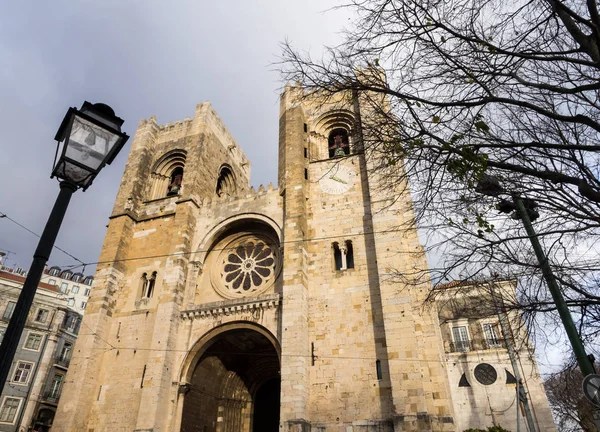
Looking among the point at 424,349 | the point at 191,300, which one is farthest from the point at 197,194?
the point at 424,349

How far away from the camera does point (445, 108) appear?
532 centimetres

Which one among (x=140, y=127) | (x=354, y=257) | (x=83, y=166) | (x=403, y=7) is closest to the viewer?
(x=83, y=166)

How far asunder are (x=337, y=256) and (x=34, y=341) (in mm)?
25698

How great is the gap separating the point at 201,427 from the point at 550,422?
46.4 feet

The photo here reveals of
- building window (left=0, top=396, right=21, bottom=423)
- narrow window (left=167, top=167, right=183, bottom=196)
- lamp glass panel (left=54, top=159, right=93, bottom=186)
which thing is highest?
narrow window (left=167, top=167, right=183, bottom=196)

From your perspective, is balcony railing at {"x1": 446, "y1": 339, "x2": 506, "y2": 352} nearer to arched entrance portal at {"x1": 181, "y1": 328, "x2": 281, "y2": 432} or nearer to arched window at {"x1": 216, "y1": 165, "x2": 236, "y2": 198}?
arched entrance portal at {"x1": 181, "y1": 328, "x2": 281, "y2": 432}

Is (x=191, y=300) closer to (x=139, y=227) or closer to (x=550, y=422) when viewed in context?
(x=139, y=227)

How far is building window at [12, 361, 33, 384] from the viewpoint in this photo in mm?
27359

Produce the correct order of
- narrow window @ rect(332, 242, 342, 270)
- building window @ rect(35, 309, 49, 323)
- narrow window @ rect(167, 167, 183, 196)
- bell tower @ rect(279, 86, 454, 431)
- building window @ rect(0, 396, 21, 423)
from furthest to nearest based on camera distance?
building window @ rect(35, 309, 49, 323)
building window @ rect(0, 396, 21, 423)
narrow window @ rect(167, 167, 183, 196)
narrow window @ rect(332, 242, 342, 270)
bell tower @ rect(279, 86, 454, 431)

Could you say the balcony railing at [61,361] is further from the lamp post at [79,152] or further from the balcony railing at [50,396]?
the lamp post at [79,152]

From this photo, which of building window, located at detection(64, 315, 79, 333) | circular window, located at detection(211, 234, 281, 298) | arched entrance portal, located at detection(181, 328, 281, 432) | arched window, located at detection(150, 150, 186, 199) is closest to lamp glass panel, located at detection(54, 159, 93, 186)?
arched entrance portal, located at detection(181, 328, 281, 432)

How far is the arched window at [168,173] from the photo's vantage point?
66.4 ft

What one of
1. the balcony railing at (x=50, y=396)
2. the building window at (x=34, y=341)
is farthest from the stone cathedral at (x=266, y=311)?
the balcony railing at (x=50, y=396)

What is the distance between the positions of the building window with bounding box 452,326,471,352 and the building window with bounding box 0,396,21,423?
27.5 metres
